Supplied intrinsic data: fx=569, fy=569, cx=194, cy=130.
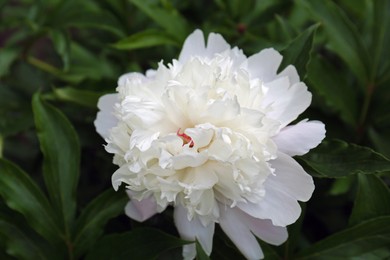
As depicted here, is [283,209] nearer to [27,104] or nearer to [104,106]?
[104,106]

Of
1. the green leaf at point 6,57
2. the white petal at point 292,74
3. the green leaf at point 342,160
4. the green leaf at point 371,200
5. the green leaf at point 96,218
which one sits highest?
the white petal at point 292,74

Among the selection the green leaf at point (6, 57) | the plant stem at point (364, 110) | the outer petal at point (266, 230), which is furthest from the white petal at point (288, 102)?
the green leaf at point (6, 57)

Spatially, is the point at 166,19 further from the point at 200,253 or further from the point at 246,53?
the point at 200,253

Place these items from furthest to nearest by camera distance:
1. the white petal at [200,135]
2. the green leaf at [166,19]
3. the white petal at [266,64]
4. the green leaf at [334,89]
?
the green leaf at [166,19]
the green leaf at [334,89]
the white petal at [266,64]
the white petal at [200,135]

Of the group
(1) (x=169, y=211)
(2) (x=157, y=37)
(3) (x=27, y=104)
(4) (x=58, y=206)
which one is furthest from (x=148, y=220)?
(3) (x=27, y=104)

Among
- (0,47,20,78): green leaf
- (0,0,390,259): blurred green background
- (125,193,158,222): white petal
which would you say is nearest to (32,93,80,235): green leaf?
(0,0,390,259): blurred green background

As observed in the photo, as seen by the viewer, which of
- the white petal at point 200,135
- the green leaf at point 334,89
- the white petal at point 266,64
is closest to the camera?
the white petal at point 200,135

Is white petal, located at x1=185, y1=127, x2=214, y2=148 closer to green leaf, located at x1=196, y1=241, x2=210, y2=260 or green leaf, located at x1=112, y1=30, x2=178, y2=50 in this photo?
green leaf, located at x1=196, y1=241, x2=210, y2=260

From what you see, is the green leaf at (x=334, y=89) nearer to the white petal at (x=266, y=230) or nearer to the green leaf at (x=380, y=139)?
the green leaf at (x=380, y=139)

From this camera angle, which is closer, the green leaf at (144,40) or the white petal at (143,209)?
the white petal at (143,209)
